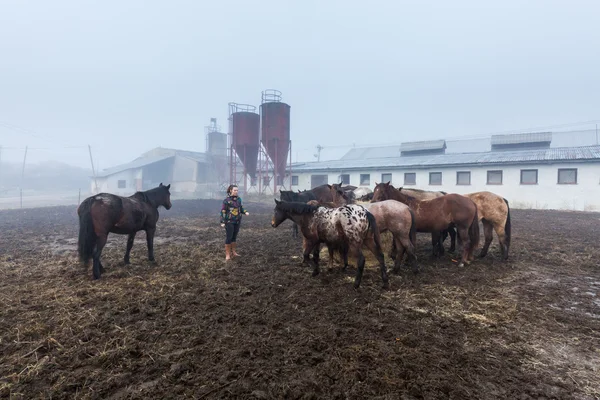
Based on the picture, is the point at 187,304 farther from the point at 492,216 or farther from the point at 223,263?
the point at 492,216

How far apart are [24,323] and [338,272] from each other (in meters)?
5.20

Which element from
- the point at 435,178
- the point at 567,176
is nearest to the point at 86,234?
the point at 435,178

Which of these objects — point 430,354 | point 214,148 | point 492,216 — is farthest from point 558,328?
point 214,148

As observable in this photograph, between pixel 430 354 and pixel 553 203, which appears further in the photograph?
pixel 553 203

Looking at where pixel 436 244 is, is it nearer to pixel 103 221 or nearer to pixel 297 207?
pixel 297 207

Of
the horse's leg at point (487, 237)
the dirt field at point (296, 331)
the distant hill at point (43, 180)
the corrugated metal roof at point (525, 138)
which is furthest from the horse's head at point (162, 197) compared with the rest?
the distant hill at point (43, 180)

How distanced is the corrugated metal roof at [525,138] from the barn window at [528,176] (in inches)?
375

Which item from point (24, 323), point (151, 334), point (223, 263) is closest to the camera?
point (151, 334)

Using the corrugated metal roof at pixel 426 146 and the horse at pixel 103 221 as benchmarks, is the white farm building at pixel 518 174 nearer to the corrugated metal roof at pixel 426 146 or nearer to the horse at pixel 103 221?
the corrugated metal roof at pixel 426 146

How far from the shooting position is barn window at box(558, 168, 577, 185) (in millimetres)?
20172

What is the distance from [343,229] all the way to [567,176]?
76.2 feet

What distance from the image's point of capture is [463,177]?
2428 cm

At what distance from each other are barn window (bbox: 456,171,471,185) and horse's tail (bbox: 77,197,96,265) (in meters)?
25.3

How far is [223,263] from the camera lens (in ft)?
23.6
